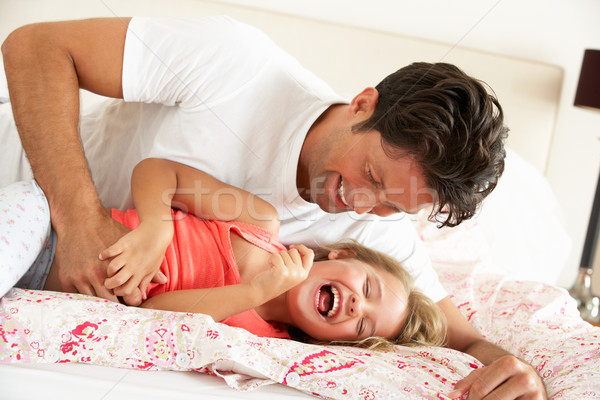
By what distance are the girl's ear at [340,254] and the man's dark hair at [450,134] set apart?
11.5 inches

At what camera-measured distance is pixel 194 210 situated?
1.39 meters

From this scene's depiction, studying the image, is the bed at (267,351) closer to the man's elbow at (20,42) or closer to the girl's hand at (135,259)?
the girl's hand at (135,259)

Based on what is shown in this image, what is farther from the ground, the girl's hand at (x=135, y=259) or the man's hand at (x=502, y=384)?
the girl's hand at (x=135, y=259)

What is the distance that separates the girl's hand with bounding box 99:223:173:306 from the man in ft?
0.07

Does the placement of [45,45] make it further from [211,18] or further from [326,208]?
[326,208]

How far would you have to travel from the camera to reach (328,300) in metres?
1.41

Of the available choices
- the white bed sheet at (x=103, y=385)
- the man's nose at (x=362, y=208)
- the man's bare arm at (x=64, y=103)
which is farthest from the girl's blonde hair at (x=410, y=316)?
the man's bare arm at (x=64, y=103)

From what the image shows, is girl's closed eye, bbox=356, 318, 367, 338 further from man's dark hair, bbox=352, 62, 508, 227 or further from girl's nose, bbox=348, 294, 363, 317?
man's dark hair, bbox=352, 62, 508, 227

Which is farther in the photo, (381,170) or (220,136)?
(220,136)

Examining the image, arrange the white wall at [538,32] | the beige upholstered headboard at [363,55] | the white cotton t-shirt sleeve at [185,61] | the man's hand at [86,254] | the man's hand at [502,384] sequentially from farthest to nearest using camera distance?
the white wall at [538,32]
the beige upholstered headboard at [363,55]
the white cotton t-shirt sleeve at [185,61]
the man's hand at [86,254]
the man's hand at [502,384]

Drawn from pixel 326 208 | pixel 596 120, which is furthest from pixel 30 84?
pixel 596 120

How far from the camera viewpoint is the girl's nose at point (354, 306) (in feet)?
4.36

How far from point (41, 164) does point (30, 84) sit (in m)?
0.21

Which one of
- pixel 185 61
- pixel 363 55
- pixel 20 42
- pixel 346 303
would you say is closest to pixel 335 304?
pixel 346 303
